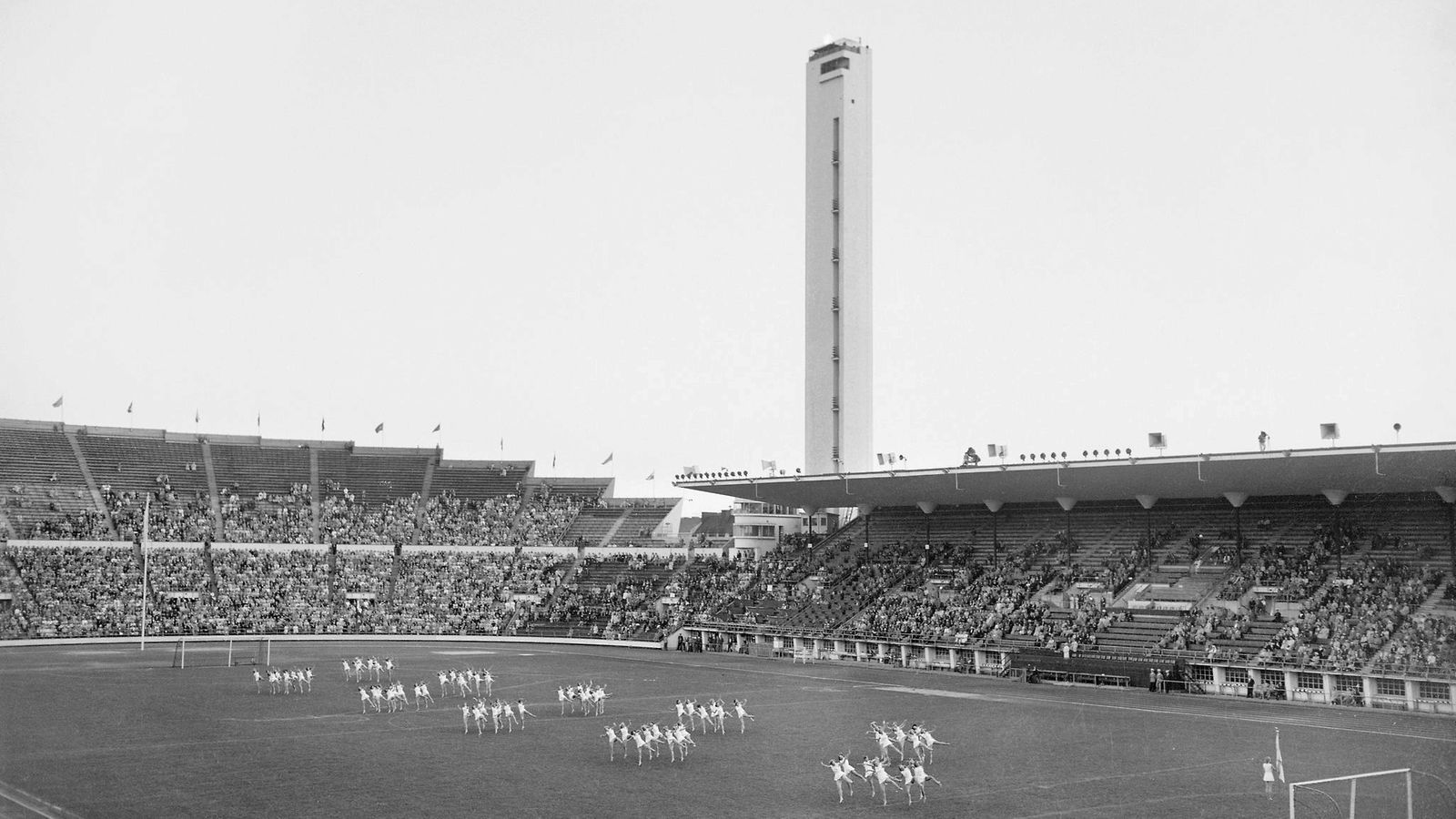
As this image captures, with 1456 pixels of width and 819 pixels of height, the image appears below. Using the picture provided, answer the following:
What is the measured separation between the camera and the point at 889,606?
5891cm

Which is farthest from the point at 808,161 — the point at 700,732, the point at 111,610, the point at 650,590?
the point at 700,732

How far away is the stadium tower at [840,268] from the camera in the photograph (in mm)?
83000

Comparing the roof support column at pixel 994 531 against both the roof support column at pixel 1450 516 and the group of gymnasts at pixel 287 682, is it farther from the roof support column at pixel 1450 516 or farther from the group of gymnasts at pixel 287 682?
the group of gymnasts at pixel 287 682

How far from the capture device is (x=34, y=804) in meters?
22.3

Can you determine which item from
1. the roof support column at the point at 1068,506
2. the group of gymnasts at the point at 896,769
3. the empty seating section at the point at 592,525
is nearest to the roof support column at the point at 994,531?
the roof support column at the point at 1068,506

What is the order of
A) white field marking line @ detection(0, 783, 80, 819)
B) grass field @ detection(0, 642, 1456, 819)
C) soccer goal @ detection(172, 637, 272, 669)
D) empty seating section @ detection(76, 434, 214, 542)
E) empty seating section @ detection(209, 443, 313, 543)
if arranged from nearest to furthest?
1. white field marking line @ detection(0, 783, 80, 819)
2. grass field @ detection(0, 642, 1456, 819)
3. soccer goal @ detection(172, 637, 272, 669)
4. empty seating section @ detection(76, 434, 214, 542)
5. empty seating section @ detection(209, 443, 313, 543)

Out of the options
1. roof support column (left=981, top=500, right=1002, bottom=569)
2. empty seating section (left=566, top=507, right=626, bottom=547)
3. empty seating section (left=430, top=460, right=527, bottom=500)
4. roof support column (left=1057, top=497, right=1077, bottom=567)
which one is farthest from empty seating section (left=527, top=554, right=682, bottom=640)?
roof support column (left=1057, top=497, right=1077, bottom=567)

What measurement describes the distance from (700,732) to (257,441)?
2633 inches

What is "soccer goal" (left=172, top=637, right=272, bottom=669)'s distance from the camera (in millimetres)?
54062

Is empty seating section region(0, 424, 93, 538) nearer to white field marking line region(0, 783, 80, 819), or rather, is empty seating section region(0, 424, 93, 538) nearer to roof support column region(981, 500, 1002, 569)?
roof support column region(981, 500, 1002, 569)

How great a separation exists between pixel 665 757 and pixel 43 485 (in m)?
63.2

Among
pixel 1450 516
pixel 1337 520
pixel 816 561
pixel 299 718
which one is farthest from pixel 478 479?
pixel 1450 516

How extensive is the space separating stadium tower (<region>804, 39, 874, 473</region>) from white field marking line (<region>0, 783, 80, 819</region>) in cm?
6284

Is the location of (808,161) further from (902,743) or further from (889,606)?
(902,743)
